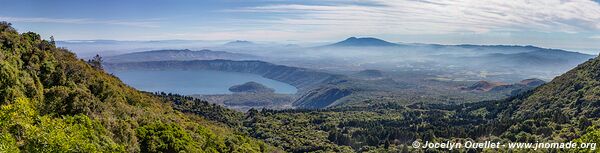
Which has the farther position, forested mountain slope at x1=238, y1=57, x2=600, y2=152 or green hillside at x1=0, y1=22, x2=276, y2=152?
forested mountain slope at x1=238, y1=57, x2=600, y2=152

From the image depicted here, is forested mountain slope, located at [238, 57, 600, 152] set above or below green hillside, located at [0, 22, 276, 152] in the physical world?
below

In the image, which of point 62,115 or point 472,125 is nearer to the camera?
point 62,115

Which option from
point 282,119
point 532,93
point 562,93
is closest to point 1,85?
point 282,119

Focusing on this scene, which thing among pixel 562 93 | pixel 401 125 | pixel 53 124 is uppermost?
pixel 53 124

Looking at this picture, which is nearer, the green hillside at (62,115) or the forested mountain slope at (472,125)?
the green hillside at (62,115)

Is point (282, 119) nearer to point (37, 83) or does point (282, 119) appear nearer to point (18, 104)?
point (37, 83)

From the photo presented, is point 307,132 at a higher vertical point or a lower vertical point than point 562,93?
lower

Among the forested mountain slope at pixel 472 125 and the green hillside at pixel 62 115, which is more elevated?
the green hillside at pixel 62 115

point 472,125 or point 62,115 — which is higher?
point 62,115
